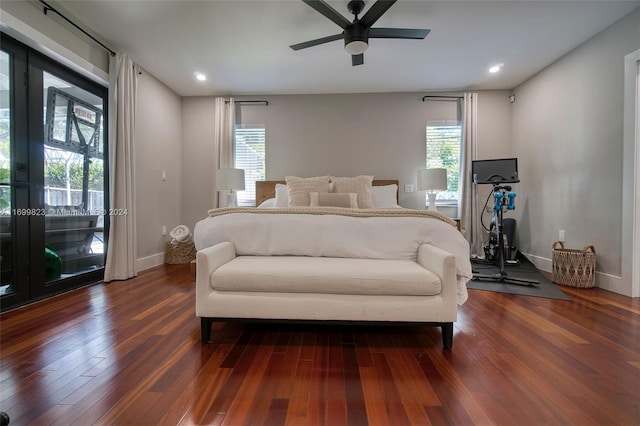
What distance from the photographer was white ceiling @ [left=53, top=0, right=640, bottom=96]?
236 centimetres

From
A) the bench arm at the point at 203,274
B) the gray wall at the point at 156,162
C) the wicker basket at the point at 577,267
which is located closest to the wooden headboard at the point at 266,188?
the gray wall at the point at 156,162

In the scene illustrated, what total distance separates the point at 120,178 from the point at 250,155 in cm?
180

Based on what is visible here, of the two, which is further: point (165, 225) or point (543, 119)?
point (165, 225)

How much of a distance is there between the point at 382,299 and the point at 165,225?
3.53m

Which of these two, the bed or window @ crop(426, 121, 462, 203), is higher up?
window @ crop(426, 121, 462, 203)

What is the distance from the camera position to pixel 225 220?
6.59 ft

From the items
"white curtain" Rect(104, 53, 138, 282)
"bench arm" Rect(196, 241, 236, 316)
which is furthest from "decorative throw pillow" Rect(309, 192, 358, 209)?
"white curtain" Rect(104, 53, 138, 282)

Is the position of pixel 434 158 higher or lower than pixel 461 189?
higher

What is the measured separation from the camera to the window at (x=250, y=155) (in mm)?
4258

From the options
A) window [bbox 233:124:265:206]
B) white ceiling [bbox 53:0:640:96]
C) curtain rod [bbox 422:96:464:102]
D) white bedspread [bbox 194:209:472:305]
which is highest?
white ceiling [bbox 53:0:640:96]

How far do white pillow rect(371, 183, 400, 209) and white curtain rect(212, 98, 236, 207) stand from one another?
2258mm

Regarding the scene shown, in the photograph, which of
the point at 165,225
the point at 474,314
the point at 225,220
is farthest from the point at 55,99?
the point at 474,314

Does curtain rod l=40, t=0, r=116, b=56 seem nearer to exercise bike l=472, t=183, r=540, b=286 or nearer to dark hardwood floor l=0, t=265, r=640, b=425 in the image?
dark hardwood floor l=0, t=265, r=640, b=425

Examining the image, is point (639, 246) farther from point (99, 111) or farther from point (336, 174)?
point (99, 111)
